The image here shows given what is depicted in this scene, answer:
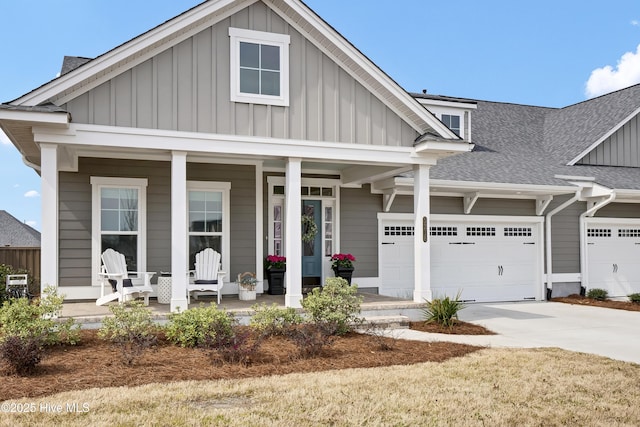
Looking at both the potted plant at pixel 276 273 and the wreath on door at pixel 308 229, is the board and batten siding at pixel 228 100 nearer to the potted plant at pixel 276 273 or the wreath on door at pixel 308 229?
the potted plant at pixel 276 273

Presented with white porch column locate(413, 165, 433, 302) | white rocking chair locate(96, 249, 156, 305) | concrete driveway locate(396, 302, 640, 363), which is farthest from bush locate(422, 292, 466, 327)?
white rocking chair locate(96, 249, 156, 305)

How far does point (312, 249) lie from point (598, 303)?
23.8ft

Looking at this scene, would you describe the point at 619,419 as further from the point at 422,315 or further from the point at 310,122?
the point at 310,122

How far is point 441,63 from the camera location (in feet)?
47.5

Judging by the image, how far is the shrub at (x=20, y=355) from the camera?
19.5 ft

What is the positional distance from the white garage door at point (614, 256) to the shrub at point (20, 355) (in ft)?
45.2

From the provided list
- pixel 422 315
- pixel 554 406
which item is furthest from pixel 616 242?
pixel 554 406

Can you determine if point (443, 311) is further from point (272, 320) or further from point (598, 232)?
point (598, 232)

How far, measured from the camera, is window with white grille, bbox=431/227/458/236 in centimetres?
1423

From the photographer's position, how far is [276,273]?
11859 millimetres

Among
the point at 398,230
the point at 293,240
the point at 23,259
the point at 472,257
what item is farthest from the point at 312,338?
the point at 23,259

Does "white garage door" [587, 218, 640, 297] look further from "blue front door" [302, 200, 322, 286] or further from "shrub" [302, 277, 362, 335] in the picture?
"shrub" [302, 277, 362, 335]

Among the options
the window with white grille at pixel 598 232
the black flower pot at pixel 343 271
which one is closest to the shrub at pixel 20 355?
the black flower pot at pixel 343 271

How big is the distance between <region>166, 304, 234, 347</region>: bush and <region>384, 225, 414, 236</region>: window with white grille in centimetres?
666
